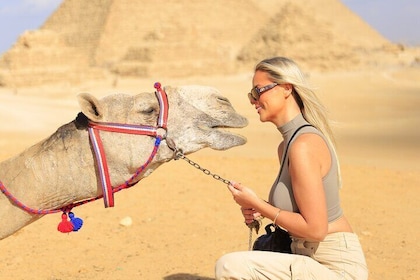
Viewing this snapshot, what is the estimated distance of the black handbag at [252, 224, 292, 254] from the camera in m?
4.09

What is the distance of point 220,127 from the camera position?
3607 mm

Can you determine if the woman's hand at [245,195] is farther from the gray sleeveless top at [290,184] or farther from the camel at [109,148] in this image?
the camel at [109,148]

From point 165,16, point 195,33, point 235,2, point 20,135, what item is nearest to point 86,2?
point 165,16

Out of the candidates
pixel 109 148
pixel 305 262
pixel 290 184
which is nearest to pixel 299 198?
pixel 290 184

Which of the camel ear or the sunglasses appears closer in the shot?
the camel ear

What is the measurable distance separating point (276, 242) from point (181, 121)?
1071 mm

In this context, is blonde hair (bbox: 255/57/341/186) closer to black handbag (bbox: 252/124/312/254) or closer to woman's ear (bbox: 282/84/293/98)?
woman's ear (bbox: 282/84/293/98)

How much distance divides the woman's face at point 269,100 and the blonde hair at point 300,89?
43mm

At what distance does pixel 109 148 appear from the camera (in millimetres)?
3594

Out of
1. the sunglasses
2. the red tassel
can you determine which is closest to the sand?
the sunglasses

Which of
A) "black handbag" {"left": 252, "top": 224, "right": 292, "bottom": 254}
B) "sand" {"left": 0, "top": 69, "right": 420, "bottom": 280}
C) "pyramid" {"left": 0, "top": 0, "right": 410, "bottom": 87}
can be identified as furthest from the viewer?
"pyramid" {"left": 0, "top": 0, "right": 410, "bottom": 87}

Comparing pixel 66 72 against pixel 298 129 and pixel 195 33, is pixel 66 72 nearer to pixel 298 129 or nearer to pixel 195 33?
pixel 195 33

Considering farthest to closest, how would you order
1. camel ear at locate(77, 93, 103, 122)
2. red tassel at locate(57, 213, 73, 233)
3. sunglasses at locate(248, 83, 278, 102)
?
1. sunglasses at locate(248, 83, 278, 102)
2. red tassel at locate(57, 213, 73, 233)
3. camel ear at locate(77, 93, 103, 122)

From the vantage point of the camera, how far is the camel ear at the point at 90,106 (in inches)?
134
